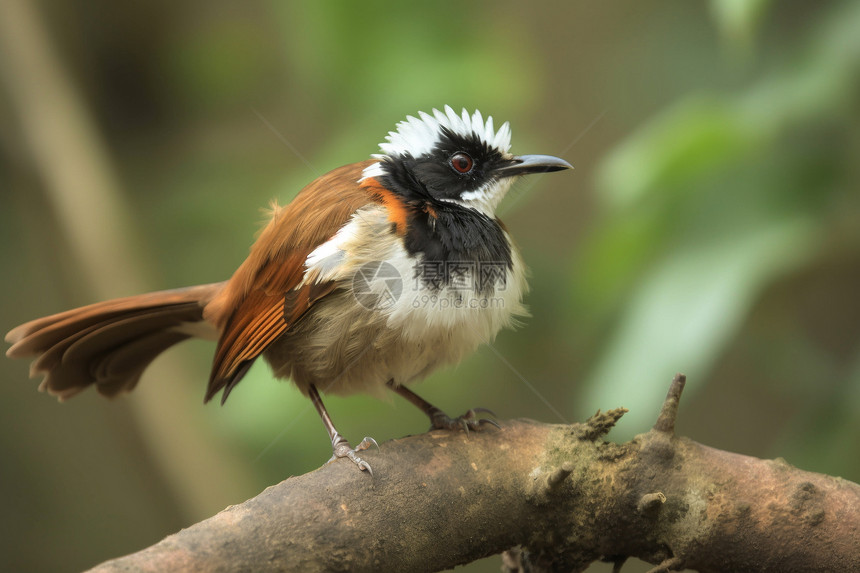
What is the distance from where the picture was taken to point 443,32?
316cm

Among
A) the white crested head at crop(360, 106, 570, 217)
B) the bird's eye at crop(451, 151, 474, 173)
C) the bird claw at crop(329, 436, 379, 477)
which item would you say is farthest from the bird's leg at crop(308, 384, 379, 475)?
the bird's eye at crop(451, 151, 474, 173)

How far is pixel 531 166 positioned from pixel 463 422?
0.74 m

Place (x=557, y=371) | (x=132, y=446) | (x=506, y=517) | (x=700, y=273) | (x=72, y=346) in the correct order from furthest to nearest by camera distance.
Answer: (x=132, y=446) → (x=557, y=371) → (x=700, y=273) → (x=72, y=346) → (x=506, y=517)

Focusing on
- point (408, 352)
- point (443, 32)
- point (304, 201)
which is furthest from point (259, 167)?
point (408, 352)

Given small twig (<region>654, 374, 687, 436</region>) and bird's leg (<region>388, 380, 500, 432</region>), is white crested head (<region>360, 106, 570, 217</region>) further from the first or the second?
small twig (<region>654, 374, 687, 436</region>)

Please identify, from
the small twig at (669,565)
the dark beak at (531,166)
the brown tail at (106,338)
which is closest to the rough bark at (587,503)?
the small twig at (669,565)

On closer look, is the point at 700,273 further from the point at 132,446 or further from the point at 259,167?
the point at 132,446

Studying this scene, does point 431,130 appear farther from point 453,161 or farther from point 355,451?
point 355,451

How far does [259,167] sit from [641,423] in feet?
7.73

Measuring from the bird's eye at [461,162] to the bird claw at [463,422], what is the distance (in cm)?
66

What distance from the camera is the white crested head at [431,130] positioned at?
2283mm

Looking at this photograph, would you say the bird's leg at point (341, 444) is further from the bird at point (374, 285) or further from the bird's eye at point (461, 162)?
the bird's eye at point (461, 162)

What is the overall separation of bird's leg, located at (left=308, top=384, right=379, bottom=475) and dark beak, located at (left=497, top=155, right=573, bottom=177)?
82cm

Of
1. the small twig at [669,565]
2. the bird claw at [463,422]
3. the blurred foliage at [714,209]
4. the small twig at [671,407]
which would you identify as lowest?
the small twig at [669,565]
